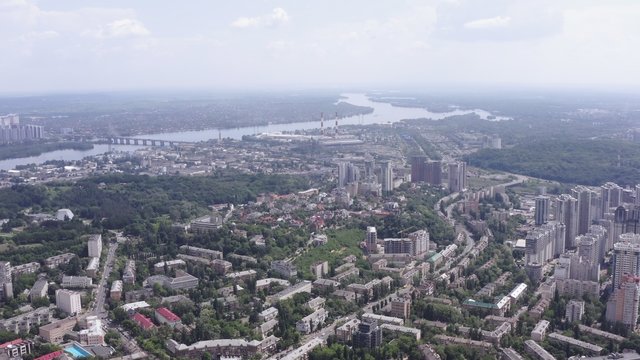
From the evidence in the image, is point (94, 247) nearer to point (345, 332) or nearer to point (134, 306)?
point (134, 306)

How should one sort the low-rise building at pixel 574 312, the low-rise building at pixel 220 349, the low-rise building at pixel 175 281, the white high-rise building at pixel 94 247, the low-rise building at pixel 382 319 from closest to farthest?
the low-rise building at pixel 220 349
the low-rise building at pixel 382 319
the low-rise building at pixel 574 312
the low-rise building at pixel 175 281
the white high-rise building at pixel 94 247

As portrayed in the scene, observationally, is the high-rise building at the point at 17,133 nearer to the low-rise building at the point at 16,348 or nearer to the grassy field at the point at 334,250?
the grassy field at the point at 334,250

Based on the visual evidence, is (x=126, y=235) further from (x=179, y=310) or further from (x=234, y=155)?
(x=234, y=155)

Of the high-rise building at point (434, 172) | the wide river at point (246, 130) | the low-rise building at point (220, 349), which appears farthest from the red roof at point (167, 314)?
the wide river at point (246, 130)

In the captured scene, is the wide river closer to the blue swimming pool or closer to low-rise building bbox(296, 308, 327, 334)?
the blue swimming pool

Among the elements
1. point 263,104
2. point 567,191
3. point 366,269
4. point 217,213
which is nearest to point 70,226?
point 217,213

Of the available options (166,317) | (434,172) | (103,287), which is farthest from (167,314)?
(434,172)

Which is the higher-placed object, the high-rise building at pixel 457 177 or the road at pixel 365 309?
the high-rise building at pixel 457 177

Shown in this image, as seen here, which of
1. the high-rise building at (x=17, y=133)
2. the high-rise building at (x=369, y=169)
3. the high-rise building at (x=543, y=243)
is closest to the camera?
the high-rise building at (x=543, y=243)
